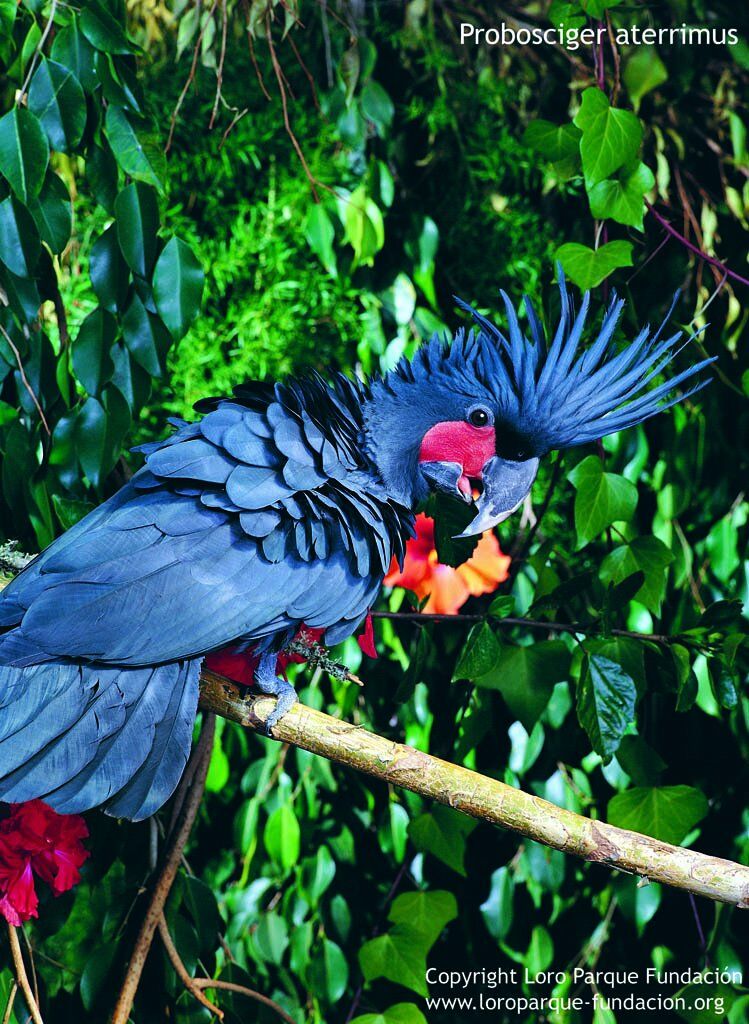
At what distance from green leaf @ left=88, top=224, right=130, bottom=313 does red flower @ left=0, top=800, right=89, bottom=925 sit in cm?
49

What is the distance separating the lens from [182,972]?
1.05 metres

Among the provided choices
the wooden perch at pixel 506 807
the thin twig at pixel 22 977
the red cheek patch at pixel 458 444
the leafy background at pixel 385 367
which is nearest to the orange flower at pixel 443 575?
the leafy background at pixel 385 367

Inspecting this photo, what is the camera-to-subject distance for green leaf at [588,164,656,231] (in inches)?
39.1

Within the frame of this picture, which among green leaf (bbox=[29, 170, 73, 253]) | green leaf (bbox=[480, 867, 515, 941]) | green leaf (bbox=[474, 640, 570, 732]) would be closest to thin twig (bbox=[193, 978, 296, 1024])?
green leaf (bbox=[480, 867, 515, 941])

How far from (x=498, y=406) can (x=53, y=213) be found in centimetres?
47

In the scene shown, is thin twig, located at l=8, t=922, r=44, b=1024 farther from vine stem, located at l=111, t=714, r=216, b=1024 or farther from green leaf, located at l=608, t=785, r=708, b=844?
green leaf, located at l=608, t=785, r=708, b=844

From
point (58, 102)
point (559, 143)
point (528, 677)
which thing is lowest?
point (528, 677)

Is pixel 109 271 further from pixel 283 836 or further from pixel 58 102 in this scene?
pixel 283 836

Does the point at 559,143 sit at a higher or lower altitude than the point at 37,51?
lower

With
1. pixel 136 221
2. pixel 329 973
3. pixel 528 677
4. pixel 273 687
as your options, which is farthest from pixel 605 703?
pixel 136 221

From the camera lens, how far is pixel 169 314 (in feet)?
3.16

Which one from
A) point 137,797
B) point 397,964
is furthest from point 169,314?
point 397,964

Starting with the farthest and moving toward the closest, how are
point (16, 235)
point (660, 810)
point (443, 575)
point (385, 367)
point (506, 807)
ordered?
point (385, 367)
point (443, 575)
point (660, 810)
point (16, 235)
point (506, 807)

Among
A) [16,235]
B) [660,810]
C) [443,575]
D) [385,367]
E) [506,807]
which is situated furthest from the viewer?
[385,367]
